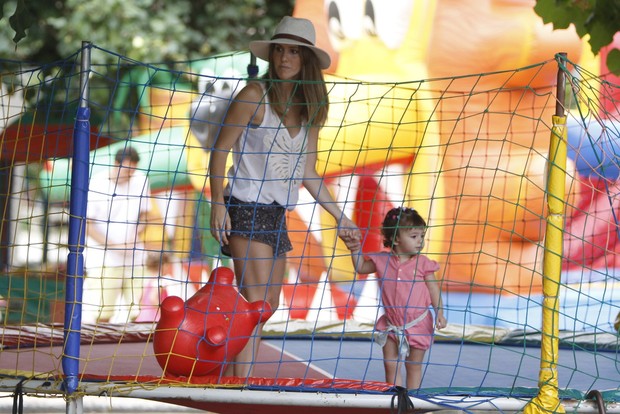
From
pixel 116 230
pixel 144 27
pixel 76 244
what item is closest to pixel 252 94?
pixel 76 244

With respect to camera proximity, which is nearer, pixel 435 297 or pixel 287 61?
pixel 287 61

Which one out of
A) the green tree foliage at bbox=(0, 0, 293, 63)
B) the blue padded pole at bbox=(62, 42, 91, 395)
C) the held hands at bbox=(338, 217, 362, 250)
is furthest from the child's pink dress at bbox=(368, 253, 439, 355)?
the green tree foliage at bbox=(0, 0, 293, 63)

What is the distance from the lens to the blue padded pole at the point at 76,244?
10.2 ft

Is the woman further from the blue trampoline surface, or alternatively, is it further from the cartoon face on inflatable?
the cartoon face on inflatable

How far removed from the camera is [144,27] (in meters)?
7.77

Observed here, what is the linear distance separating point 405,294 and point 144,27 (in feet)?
15.0

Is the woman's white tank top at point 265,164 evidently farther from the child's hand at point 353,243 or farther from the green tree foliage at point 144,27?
the green tree foliage at point 144,27

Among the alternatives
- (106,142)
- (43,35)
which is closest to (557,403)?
(106,142)

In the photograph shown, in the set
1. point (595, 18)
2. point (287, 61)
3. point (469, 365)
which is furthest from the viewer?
point (469, 365)

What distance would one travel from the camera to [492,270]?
19.9ft

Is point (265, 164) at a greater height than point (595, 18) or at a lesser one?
greater

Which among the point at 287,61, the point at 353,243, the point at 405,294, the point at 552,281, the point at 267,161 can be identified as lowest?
the point at 552,281

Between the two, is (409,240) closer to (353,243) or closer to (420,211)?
(353,243)

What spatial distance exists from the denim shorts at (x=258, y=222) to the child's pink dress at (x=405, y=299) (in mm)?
493
